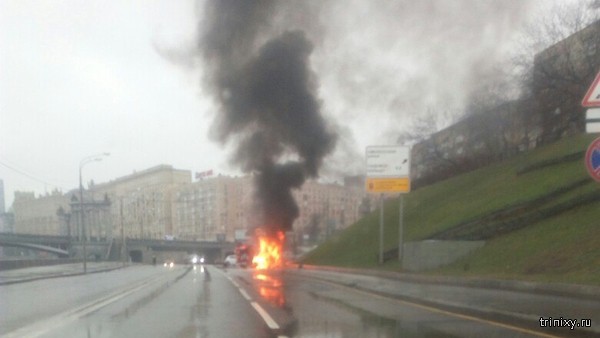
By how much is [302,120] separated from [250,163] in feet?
16.5

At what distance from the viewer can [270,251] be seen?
49.6 metres

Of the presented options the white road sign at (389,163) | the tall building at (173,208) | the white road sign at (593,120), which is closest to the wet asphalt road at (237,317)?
the white road sign at (593,120)

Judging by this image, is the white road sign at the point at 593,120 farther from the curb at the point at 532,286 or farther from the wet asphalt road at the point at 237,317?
the curb at the point at 532,286

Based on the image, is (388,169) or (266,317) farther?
(388,169)

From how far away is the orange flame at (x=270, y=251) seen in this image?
159 ft

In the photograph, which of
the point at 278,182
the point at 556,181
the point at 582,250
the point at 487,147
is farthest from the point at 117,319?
the point at 487,147

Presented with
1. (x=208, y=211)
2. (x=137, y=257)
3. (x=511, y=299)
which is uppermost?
(x=208, y=211)

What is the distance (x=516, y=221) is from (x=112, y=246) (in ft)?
211

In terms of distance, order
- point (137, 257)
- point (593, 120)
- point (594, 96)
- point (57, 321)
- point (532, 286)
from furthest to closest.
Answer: point (137, 257) → point (532, 286) → point (57, 321) → point (593, 120) → point (594, 96)

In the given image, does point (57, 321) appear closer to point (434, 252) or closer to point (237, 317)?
point (237, 317)

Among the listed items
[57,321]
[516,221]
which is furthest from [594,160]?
[516,221]

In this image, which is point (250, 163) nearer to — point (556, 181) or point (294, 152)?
point (294, 152)

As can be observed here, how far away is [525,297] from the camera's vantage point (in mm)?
14836

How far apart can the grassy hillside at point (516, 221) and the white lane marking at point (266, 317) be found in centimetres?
742
